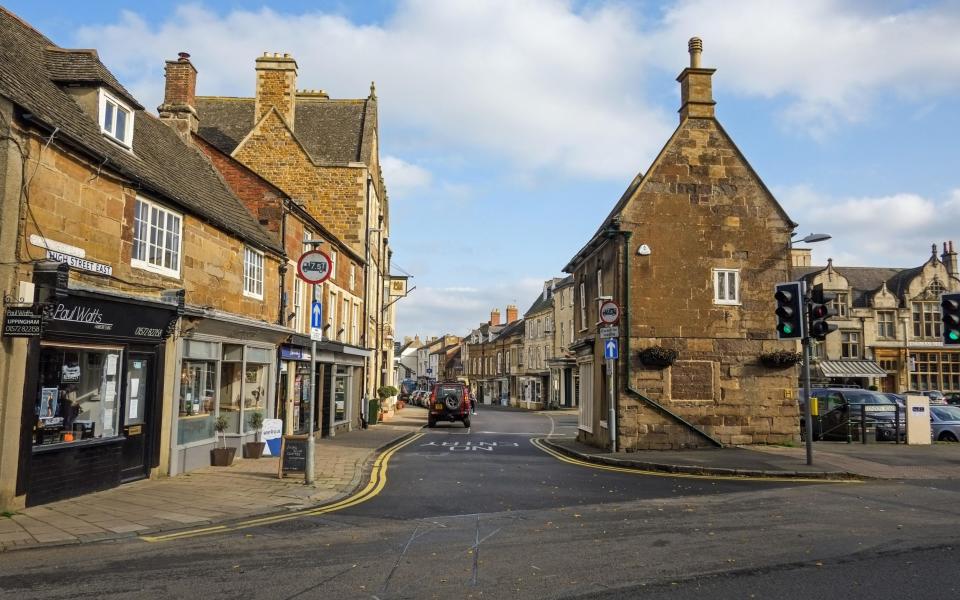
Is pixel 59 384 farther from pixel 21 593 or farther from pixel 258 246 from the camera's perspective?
pixel 258 246

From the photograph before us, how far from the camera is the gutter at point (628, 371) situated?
18922mm

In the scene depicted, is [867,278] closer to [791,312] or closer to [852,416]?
[852,416]

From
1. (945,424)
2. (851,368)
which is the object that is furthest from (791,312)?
(851,368)

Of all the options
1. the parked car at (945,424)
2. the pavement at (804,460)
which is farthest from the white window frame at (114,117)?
the parked car at (945,424)

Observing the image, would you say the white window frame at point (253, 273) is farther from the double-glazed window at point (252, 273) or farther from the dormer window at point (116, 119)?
the dormer window at point (116, 119)

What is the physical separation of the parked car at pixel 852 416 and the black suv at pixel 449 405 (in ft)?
51.5

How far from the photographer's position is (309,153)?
31.3m

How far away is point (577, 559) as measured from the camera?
24.0 ft

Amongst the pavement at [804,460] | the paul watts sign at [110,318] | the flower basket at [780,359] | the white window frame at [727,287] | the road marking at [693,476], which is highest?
the white window frame at [727,287]

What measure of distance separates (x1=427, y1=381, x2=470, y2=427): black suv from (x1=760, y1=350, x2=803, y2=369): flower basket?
16662 mm

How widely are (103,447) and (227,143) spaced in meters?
22.7

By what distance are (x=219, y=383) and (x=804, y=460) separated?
13.8 meters

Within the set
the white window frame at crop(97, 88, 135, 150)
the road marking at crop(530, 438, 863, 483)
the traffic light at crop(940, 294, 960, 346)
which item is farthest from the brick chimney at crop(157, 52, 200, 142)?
the traffic light at crop(940, 294, 960, 346)

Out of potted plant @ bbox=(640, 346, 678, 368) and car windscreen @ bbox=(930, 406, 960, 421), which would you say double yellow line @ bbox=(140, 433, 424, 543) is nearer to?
potted plant @ bbox=(640, 346, 678, 368)
